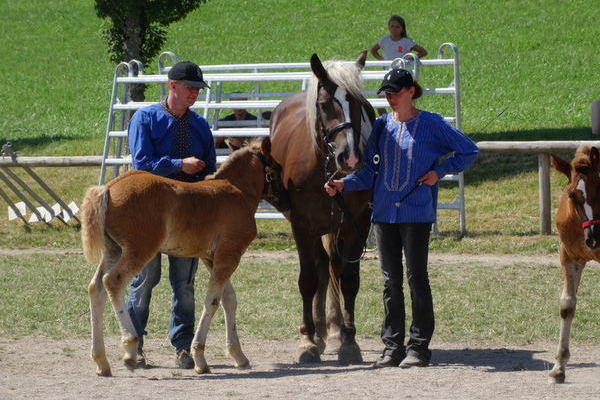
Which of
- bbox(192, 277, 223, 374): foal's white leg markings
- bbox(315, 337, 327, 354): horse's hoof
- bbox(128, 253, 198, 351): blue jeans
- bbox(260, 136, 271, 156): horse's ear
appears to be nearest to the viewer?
bbox(192, 277, 223, 374): foal's white leg markings

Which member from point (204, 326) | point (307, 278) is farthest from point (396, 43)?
point (204, 326)

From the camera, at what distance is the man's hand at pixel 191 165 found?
301 inches

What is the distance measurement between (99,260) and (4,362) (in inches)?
52.1

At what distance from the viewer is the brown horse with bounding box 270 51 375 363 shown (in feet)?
25.9

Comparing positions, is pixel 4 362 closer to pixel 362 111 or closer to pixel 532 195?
pixel 362 111

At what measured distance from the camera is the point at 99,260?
7379mm

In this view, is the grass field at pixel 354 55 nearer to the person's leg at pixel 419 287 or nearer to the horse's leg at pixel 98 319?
the person's leg at pixel 419 287

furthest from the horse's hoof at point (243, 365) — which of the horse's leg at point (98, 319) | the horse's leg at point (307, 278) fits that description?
the horse's leg at point (98, 319)

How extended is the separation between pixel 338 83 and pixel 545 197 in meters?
6.72

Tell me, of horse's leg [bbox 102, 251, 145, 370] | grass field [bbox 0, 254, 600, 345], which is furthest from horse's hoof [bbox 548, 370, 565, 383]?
horse's leg [bbox 102, 251, 145, 370]

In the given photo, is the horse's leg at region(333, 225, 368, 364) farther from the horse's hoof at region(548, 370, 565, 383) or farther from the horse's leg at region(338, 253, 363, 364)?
the horse's hoof at region(548, 370, 565, 383)

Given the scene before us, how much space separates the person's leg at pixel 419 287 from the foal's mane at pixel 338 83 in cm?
102

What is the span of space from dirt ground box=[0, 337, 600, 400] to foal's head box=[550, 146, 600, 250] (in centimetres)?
96

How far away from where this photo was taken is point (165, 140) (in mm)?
7844
